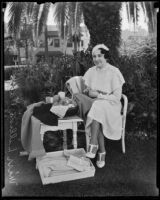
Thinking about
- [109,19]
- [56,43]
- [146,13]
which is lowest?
[56,43]

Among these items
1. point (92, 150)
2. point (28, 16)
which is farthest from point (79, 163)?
point (28, 16)

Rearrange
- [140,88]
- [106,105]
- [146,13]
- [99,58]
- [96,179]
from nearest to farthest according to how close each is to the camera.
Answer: [146,13] < [96,179] < [106,105] < [99,58] < [140,88]

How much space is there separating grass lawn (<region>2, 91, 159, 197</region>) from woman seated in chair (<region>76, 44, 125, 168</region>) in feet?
1.04

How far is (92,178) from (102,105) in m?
1.01

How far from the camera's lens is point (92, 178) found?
3770 millimetres

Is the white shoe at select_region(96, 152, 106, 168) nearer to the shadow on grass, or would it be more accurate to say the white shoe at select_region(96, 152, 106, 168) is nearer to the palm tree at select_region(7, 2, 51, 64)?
the shadow on grass

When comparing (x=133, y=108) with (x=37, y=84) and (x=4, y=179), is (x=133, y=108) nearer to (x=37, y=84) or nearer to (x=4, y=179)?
(x=37, y=84)

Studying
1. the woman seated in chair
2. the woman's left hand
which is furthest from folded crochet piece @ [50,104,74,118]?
the woman's left hand

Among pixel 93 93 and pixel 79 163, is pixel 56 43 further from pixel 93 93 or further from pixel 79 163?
pixel 79 163

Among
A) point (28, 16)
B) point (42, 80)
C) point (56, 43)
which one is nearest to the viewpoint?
point (28, 16)

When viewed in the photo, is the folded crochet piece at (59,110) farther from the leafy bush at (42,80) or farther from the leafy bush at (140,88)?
the leafy bush at (140,88)

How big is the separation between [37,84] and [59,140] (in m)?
1.06

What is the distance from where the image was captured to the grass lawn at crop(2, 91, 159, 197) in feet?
11.5

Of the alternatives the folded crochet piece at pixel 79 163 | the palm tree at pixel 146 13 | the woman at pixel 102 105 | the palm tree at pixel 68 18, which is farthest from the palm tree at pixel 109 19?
the folded crochet piece at pixel 79 163
